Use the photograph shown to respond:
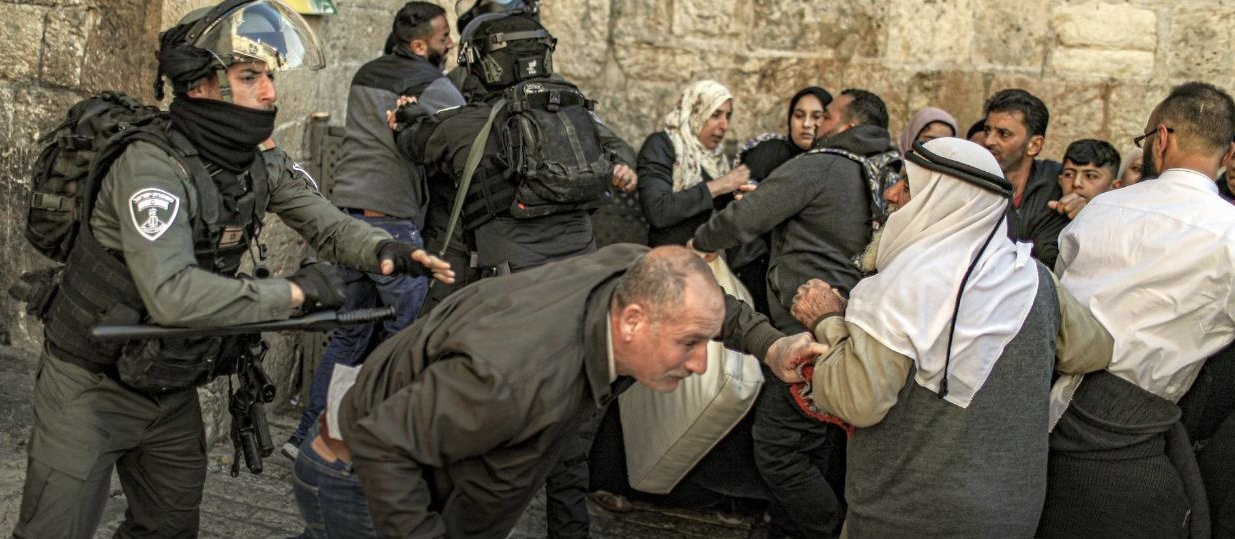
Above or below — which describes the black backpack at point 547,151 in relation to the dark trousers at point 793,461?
above

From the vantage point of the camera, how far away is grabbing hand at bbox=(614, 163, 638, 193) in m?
5.11

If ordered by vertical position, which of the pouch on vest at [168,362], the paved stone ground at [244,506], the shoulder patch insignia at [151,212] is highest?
the shoulder patch insignia at [151,212]

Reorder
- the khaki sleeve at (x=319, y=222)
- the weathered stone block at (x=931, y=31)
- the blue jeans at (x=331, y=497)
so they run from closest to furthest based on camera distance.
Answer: the blue jeans at (x=331, y=497) < the khaki sleeve at (x=319, y=222) < the weathered stone block at (x=931, y=31)

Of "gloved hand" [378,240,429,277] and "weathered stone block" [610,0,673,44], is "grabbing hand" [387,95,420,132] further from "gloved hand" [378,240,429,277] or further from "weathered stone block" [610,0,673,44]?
"weathered stone block" [610,0,673,44]

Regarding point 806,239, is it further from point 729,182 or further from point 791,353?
point 791,353

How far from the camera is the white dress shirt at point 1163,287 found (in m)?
3.31

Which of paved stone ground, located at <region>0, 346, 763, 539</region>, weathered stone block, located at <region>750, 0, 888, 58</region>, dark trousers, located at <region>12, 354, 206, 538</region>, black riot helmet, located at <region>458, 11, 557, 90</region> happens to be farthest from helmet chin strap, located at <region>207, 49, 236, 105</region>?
weathered stone block, located at <region>750, 0, 888, 58</region>

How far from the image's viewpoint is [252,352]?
349 centimetres

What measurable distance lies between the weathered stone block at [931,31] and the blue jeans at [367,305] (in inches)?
104

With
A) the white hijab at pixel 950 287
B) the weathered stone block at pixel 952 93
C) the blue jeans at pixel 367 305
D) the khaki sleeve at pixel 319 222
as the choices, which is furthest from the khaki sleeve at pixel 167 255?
the weathered stone block at pixel 952 93

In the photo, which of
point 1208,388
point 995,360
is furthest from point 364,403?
point 1208,388

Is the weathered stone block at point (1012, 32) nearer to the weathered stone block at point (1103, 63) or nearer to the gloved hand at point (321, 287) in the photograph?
the weathered stone block at point (1103, 63)

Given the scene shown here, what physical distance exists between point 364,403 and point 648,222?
3.02 meters

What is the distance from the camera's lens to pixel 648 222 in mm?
5664
